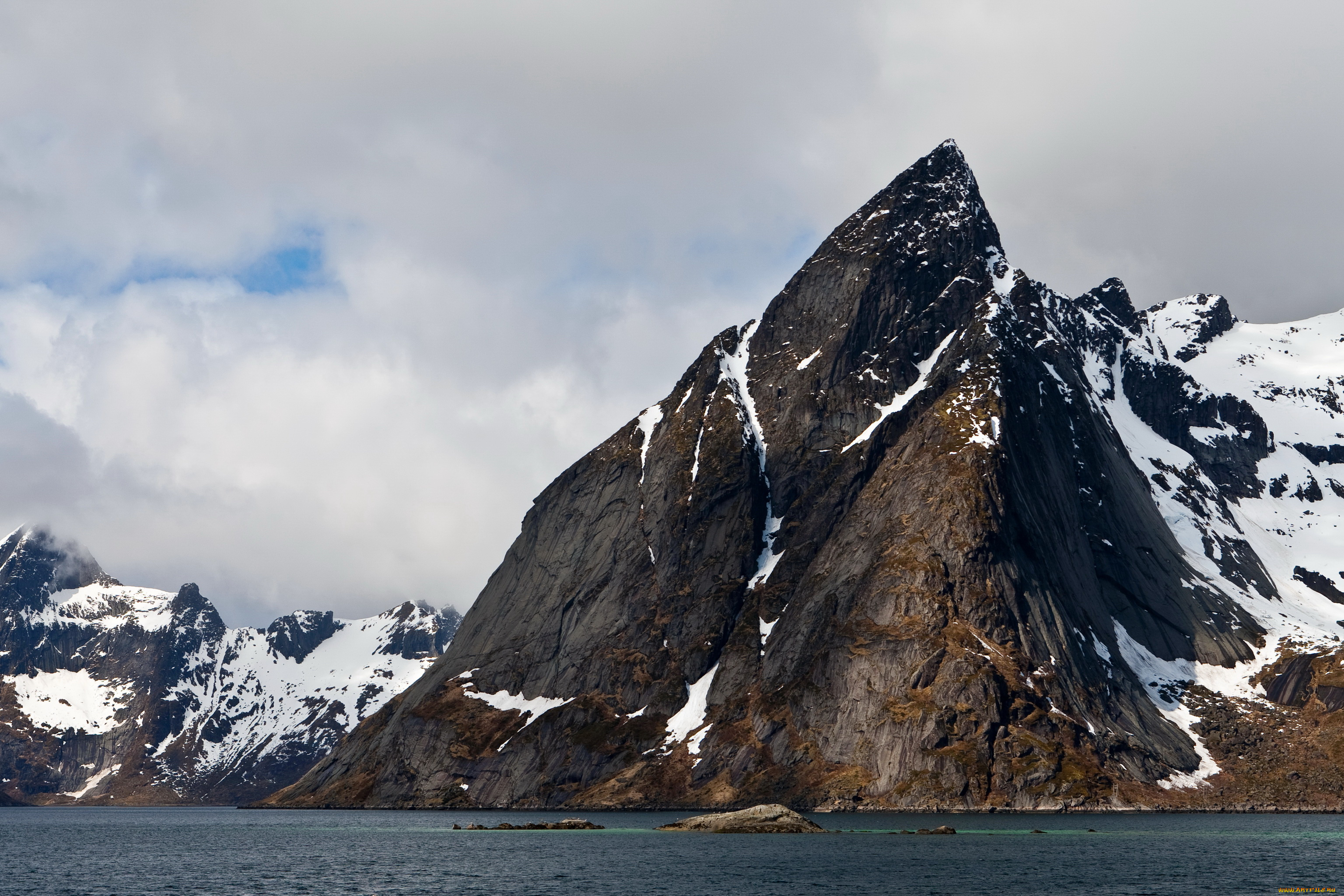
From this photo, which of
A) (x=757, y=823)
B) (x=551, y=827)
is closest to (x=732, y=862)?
(x=757, y=823)

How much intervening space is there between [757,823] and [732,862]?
45731 millimetres

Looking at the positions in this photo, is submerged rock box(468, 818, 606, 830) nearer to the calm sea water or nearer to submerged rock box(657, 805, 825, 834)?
the calm sea water

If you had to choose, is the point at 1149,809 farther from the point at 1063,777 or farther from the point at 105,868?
the point at 105,868

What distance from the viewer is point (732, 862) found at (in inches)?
4727

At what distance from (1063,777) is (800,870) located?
105 meters

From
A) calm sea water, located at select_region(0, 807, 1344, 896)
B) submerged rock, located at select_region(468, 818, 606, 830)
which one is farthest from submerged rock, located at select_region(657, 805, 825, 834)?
submerged rock, located at select_region(468, 818, 606, 830)

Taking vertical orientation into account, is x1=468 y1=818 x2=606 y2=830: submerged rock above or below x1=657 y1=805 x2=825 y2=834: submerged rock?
below

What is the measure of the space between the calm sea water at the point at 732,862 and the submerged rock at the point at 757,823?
5090mm

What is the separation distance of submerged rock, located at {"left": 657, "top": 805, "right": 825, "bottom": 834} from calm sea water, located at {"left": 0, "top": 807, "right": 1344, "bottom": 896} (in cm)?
509

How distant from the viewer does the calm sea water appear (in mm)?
98438

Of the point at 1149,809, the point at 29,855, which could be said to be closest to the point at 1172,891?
the point at 1149,809

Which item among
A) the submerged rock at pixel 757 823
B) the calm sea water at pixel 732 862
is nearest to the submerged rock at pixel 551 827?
the calm sea water at pixel 732 862

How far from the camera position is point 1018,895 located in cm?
9050

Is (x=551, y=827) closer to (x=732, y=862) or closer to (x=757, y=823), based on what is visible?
(x=757, y=823)
